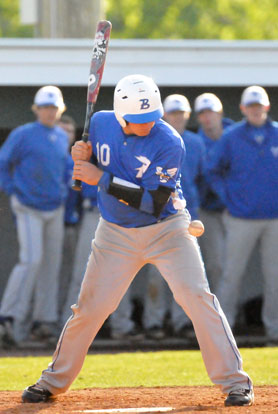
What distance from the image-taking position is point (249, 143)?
8.93 metres

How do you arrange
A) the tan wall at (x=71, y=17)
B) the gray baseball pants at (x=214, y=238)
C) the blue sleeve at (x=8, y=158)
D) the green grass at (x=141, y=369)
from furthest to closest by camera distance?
the tan wall at (x=71, y=17) → the gray baseball pants at (x=214, y=238) → the blue sleeve at (x=8, y=158) → the green grass at (x=141, y=369)

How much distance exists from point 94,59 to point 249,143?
11.1ft

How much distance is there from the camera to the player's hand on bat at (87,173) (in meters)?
5.25

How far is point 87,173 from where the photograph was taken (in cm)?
525

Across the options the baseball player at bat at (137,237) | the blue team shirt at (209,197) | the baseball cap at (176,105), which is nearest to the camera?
the baseball player at bat at (137,237)

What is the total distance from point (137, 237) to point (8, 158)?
3690mm

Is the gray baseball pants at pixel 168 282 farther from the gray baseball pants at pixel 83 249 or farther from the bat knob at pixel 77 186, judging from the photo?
the gray baseball pants at pixel 83 249

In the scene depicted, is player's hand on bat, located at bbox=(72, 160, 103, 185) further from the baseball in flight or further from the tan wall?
the tan wall

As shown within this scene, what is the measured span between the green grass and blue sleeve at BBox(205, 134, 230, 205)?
5.47 feet

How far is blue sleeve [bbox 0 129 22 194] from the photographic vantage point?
28.8ft

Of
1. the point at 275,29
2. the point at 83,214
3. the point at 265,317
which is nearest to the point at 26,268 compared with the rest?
the point at 83,214

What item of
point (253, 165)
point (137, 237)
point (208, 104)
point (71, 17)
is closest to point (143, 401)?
point (137, 237)

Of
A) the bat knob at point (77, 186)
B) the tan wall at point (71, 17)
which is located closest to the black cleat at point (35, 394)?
the bat knob at point (77, 186)

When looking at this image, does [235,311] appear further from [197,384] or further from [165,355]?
[197,384]
